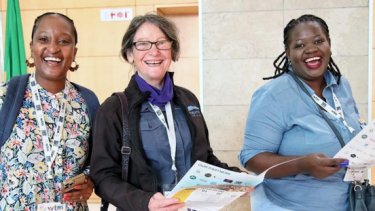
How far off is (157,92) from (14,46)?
2.78m

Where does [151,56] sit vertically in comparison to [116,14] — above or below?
below

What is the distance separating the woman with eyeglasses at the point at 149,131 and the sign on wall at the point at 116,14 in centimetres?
343

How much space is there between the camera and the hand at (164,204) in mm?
1320

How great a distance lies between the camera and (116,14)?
197 inches

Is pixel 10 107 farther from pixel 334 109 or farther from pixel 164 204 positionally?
pixel 334 109

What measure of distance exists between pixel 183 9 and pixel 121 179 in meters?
3.85

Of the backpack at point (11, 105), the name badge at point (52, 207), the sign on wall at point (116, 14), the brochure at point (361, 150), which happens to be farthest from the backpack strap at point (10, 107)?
the sign on wall at point (116, 14)

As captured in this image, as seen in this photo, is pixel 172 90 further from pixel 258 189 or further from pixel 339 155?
pixel 339 155

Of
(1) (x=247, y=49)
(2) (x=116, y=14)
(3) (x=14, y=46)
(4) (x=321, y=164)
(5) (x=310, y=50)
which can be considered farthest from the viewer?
(2) (x=116, y=14)

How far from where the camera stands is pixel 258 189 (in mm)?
1782

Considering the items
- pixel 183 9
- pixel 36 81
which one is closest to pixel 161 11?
pixel 183 9

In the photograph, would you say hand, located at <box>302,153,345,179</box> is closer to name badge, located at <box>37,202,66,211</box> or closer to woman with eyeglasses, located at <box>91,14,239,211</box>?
woman with eyeglasses, located at <box>91,14,239,211</box>

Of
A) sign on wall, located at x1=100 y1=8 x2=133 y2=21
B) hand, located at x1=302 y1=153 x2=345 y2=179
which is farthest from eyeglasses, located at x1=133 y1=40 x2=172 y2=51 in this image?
sign on wall, located at x1=100 y1=8 x2=133 y2=21

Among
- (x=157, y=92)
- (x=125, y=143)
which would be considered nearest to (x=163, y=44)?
(x=157, y=92)
